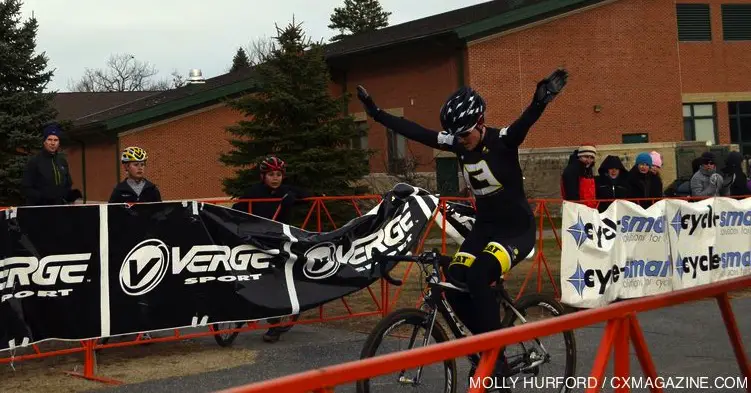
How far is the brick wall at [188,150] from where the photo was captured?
A: 102 feet

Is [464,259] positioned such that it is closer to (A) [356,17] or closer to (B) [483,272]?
(B) [483,272]

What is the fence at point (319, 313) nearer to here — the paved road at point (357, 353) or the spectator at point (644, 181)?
the paved road at point (357, 353)

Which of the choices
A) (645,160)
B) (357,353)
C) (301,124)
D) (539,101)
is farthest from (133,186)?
(301,124)

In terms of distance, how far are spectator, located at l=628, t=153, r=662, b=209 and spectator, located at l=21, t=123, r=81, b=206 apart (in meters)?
7.47

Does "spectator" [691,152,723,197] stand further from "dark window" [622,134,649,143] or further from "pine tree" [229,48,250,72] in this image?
"pine tree" [229,48,250,72]

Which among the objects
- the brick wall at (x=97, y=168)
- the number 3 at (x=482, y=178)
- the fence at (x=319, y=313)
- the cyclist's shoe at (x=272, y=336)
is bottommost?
the cyclist's shoe at (x=272, y=336)

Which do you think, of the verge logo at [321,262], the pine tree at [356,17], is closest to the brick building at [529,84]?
the verge logo at [321,262]

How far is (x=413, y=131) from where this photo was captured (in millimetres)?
6441

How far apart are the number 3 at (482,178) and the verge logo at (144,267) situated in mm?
3293

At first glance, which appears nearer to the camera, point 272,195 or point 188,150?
point 272,195

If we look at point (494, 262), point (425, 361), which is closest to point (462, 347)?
point (425, 361)

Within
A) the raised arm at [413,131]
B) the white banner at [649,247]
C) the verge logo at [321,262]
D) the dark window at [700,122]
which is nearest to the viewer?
the raised arm at [413,131]

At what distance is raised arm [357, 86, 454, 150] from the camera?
6.16 m

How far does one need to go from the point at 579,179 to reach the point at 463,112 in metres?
6.26
